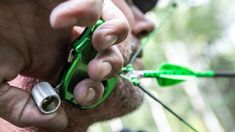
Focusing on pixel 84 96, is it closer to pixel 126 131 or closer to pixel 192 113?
pixel 126 131

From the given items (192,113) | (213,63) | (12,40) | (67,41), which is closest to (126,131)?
(67,41)

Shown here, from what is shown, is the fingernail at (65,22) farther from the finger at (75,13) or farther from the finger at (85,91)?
the finger at (85,91)

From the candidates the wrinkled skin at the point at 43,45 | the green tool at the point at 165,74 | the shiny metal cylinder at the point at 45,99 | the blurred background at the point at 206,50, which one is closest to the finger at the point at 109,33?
the wrinkled skin at the point at 43,45

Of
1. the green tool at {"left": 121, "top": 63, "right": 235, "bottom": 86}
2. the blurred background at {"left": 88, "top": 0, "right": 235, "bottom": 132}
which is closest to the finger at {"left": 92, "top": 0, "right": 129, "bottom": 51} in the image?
the green tool at {"left": 121, "top": 63, "right": 235, "bottom": 86}

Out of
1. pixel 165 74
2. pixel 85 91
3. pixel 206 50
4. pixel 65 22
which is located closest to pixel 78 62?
pixel 85 91

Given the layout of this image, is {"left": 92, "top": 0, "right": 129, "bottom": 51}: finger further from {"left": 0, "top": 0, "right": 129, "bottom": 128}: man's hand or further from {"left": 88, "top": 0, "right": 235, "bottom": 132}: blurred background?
{"left": 88, "top": 0, "right": 235, "bottom": 132}: blurred background

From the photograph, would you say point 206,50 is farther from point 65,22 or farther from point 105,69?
point 65,22

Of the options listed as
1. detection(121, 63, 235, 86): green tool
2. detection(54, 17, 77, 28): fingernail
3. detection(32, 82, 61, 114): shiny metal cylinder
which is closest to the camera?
detection(54, 17, 77, 28): fingernail

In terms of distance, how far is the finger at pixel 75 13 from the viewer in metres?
0.57

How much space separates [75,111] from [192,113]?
7742 millimetres

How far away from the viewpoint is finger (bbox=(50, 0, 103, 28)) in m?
0.57

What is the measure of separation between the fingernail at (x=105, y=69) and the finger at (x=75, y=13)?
8 cm

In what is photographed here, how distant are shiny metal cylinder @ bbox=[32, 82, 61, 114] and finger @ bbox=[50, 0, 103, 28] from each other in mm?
137

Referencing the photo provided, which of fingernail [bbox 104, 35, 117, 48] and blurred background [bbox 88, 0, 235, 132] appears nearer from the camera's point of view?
fingernail [bbox 104, 35, 117, 48]
